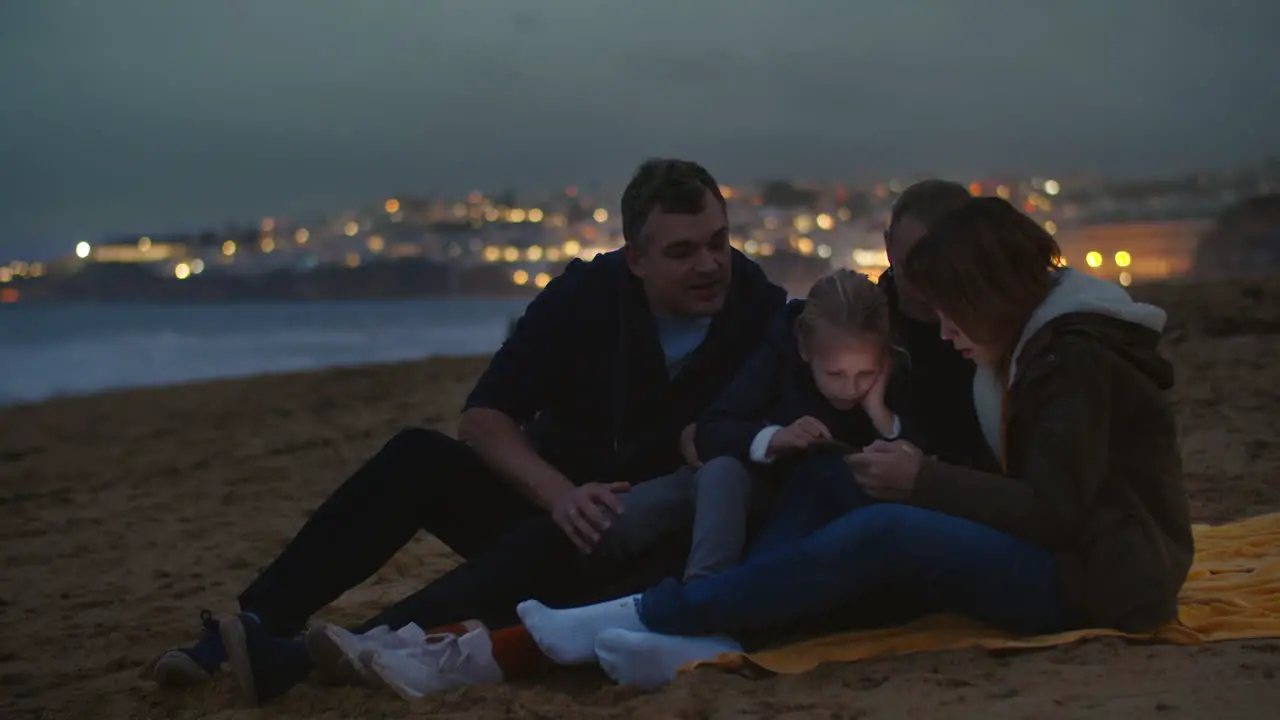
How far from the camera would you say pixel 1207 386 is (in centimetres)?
801

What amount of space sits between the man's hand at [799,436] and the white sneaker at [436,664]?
91cm

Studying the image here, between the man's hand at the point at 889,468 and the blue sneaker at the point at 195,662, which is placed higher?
the man's hand at the point at 889,468

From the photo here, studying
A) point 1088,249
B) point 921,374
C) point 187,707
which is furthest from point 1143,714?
point 1088,249

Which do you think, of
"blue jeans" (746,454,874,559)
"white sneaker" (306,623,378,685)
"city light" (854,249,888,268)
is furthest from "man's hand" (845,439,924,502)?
"city light" (854,249,888,268)

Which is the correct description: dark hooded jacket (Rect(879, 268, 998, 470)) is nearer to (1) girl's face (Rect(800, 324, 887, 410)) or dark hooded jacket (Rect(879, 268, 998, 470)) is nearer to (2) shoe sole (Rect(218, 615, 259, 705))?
(1) girl's face (Rect(800, 324, 887, 410))

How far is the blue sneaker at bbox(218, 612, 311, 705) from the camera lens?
10.8ft

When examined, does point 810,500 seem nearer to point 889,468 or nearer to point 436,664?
point 889,468

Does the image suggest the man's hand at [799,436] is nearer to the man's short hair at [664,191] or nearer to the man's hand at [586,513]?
the man's hand at [586,513]

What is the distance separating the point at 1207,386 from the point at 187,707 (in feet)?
21.6

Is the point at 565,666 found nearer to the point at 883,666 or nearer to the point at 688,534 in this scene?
the point at 688,534

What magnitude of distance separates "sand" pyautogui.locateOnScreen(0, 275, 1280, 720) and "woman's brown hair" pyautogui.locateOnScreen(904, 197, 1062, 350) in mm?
Answer: 829

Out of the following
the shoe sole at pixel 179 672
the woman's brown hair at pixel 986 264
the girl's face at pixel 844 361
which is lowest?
the shoe sole at pixel 179 672

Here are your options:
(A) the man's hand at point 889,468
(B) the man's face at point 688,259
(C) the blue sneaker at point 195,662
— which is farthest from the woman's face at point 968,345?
(C) the blue sneaker at point 195,662

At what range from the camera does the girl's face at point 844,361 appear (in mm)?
3404
